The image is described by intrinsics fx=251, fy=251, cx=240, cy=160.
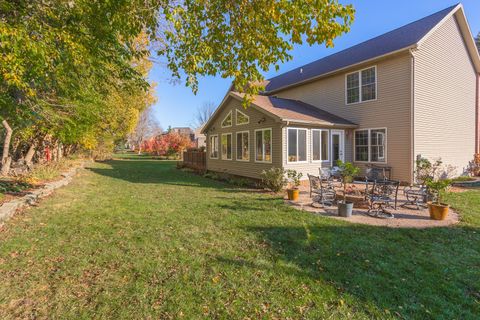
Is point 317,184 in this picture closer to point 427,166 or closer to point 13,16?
point 427,166

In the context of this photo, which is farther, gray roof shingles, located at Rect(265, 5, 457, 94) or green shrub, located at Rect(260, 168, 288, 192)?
gray roof shingles, located at Rect(265, 5, 457, 94)

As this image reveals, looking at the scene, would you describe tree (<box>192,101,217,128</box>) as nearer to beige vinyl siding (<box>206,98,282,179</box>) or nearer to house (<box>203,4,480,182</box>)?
beige vinyl siding (<box>206,98,282,179</box>)

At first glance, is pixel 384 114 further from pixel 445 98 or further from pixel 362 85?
pixel 445 98

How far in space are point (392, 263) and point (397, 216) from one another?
10.6 feet

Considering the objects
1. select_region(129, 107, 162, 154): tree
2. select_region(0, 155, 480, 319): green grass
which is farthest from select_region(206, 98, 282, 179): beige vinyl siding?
select_region(129, 107, 162, 154): tree

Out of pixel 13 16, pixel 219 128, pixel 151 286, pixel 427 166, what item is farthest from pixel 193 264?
pixel 219 128

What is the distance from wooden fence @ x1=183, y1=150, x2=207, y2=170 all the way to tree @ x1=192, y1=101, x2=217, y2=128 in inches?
1242

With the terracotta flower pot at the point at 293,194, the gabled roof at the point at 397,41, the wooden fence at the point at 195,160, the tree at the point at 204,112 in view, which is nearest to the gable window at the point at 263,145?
the terracotta flower pot at the point at 293,194

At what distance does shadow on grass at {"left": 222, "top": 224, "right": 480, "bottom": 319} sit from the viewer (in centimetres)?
303

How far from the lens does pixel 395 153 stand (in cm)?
1124

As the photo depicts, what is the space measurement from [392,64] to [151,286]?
42.0ft

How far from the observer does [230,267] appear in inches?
150

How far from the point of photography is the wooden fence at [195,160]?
17.4m

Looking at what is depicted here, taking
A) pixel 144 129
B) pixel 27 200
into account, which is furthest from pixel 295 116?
pixel 144 129
